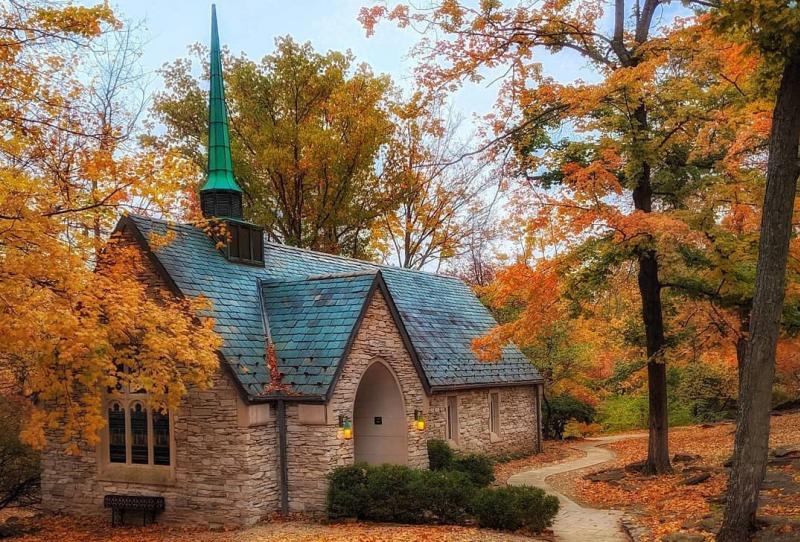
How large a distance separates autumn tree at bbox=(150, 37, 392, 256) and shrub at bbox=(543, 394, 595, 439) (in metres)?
10.7

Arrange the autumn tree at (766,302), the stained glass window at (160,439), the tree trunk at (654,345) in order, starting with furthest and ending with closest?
the tree trunk at (654,345)
the stained glass window at (160,439)
the autumn tree at (766,302)

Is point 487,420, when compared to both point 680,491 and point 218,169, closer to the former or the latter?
point 680,491

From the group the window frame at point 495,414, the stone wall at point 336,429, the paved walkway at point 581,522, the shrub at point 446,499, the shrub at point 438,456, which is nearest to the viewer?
the paved walkway at point 581,522

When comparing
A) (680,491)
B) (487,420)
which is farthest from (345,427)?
(487,420)

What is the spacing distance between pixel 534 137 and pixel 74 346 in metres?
10.3

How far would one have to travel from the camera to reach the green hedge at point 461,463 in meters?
15.7

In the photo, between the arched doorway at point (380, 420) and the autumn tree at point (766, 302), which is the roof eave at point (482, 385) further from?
the autumn tree at point (766, 302)

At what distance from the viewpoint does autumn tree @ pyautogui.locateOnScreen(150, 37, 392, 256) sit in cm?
2798

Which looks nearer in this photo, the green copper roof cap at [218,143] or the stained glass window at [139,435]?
the stained glass window at [139,435]

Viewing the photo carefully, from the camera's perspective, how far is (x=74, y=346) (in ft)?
30.7

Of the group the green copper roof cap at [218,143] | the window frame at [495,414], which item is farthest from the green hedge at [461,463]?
the green copper roof cap at [218,143]

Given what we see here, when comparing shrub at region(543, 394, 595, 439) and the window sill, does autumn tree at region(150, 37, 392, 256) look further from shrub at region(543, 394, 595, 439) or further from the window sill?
the window sill

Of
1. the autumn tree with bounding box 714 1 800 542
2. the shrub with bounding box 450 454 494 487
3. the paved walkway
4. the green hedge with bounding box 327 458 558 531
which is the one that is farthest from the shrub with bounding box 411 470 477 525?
the autumn tree with bounding box 714 1 800 542

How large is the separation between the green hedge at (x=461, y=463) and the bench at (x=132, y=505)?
Result: 592 centimetres
